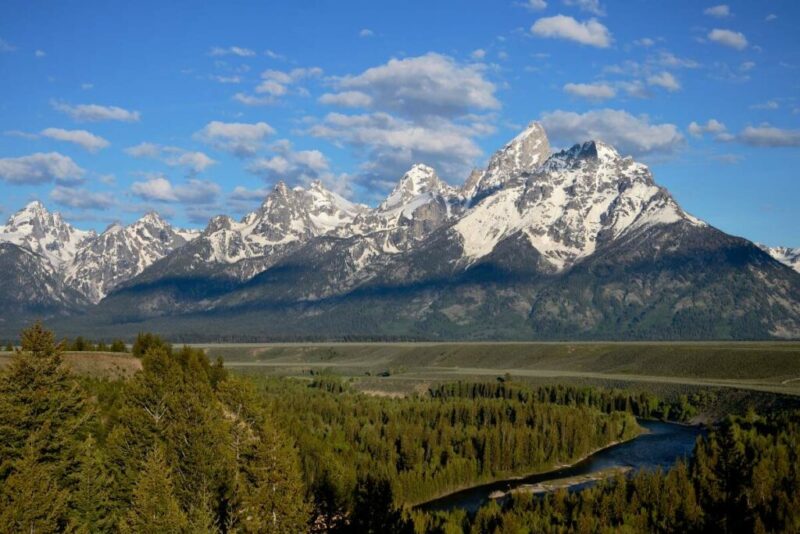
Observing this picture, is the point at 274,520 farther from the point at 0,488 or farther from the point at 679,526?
the point at 679,526

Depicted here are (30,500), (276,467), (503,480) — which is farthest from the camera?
(503,480)

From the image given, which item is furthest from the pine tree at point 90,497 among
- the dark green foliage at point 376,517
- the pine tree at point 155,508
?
the dark green foliage at point 376,517

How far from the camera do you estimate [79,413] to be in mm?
66750

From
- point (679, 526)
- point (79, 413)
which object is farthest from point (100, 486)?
point (679, 526)

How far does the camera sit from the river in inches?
4801

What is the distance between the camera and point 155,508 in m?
51.3

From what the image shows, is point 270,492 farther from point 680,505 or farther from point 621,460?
point 621,460

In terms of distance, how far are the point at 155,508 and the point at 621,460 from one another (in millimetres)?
112247

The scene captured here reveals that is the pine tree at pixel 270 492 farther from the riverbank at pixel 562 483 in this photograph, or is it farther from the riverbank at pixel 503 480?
the riverbank at pixel 562 483

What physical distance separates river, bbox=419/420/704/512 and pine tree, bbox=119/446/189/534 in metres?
65.5

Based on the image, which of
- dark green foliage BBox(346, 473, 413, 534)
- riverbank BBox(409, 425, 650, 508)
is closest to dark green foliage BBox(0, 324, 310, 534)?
dark green foliage BBox(346, 473, 413, 534)

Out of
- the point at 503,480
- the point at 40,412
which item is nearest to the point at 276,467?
the point at 40,412

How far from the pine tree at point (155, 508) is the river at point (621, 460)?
65.5 metres

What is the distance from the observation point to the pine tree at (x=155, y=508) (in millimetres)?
49084
